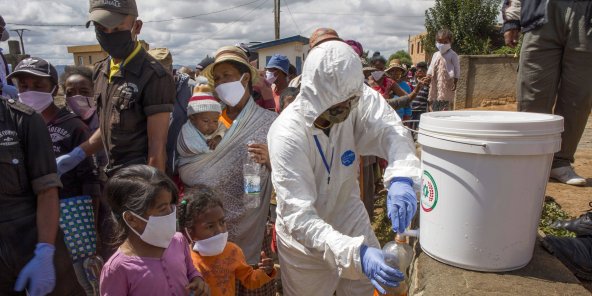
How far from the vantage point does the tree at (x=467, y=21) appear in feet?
73.3

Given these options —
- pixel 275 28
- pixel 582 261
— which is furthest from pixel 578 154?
pixel 275 28

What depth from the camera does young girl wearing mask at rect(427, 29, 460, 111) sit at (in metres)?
7.18

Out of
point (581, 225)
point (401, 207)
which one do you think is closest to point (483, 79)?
point (581, 225)

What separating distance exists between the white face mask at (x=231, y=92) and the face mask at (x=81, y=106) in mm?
1172

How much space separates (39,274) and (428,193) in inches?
72.9

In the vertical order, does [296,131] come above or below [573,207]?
above

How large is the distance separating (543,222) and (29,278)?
118 inches

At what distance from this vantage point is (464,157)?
175cm

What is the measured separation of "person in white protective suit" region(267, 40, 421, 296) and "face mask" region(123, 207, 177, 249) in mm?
516

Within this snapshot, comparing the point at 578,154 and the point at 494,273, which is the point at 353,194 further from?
the point at 578,154

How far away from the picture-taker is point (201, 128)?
270 cm

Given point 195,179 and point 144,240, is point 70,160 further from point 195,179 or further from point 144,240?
point 144,240

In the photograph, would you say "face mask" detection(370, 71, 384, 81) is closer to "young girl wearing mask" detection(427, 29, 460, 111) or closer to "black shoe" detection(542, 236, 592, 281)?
"young girl wearing mask" detection(427, 29, 460, 111)

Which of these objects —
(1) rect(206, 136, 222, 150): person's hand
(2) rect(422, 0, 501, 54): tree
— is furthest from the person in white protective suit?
(2) rect(422, 0, 501, 54): tree
